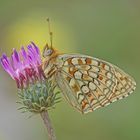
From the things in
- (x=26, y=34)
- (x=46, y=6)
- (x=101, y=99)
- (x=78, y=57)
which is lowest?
(x=101, y=99)

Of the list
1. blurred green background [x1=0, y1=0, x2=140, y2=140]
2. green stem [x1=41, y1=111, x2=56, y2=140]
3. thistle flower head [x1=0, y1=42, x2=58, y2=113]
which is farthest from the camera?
blurred green background [x1=0, y1=0, x2=140, y2=140]

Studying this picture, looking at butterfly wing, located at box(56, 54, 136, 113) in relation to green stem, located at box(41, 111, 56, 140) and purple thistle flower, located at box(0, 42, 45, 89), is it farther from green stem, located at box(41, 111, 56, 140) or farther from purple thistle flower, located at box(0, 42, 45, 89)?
green stem, located at box(41, 111, 56, 140)

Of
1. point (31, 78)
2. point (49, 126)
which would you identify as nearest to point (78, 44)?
point (31, 78)

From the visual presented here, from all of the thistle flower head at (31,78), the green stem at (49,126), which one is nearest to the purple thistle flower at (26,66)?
the thistle flower head at (31,78)

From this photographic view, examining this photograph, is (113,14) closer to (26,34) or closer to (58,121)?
(26,34)

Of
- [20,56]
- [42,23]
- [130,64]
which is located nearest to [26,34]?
[42,23]

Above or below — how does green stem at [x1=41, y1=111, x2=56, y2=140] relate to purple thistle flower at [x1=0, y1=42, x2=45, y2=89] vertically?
below

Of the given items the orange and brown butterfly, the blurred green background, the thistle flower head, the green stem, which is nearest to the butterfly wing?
the orange and brown butterfly

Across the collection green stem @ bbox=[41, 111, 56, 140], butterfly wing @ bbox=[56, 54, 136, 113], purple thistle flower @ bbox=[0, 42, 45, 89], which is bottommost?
green stem @ bbox=[41, 111, 56, 140]
